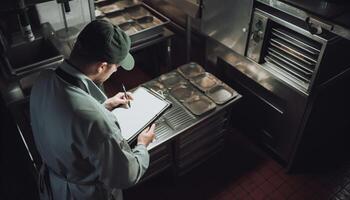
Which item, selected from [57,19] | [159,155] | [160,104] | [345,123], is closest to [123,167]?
[160,104]

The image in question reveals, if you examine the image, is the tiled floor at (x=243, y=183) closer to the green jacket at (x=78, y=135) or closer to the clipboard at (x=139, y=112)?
the clipboard at (x=139, y=112)

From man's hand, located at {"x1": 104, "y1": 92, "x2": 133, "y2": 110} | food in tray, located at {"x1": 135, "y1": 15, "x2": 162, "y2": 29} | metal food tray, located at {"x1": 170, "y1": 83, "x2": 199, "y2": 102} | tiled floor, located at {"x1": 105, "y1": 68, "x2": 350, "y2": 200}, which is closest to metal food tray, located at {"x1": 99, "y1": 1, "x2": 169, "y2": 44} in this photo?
food in tray, located at {"x1": 135, "y1": 15, "x2": 162, "y2": 29}

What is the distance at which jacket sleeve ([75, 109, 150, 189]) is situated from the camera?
1416mm

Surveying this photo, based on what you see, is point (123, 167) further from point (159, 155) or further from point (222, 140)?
point (222, 140)

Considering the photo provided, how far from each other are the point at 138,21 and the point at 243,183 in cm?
181

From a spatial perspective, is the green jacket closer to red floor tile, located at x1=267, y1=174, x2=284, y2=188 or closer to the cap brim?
the cap brim

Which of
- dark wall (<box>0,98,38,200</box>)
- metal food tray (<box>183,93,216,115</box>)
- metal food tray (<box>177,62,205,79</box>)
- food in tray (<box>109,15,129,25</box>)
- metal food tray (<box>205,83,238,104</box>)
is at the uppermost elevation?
food in tray (<box>109,15,129,25</box>)

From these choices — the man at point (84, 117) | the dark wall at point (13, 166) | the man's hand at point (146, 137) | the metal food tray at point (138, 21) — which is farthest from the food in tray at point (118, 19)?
the man at point (84, 117)

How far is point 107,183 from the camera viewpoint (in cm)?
157

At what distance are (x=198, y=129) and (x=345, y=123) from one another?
139cm

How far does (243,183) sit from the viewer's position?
275 centimetres

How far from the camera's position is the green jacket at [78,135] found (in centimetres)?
139

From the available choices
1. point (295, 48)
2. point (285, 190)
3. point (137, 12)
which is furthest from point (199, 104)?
point (137, 12)

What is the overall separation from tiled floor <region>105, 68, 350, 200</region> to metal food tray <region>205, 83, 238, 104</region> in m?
0.66
